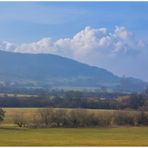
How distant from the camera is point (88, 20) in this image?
1955cm

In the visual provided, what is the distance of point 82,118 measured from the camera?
19703 mm

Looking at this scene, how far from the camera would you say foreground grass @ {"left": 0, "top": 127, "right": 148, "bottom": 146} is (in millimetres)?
17141

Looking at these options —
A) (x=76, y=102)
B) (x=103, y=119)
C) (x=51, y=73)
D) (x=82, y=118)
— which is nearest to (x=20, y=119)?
(x=76, y=102)

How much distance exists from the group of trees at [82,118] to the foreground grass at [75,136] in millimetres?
330

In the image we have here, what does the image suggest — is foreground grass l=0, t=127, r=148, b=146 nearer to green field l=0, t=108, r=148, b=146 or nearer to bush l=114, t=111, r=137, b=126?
green field l=0, t=108, r=148, b=146

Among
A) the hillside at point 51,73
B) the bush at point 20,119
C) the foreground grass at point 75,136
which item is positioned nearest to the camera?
the foreground grass at point 75,136

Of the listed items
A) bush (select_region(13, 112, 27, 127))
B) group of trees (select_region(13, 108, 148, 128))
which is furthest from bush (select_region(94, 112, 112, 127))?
bush (select_region(13, 112, 27, 127))

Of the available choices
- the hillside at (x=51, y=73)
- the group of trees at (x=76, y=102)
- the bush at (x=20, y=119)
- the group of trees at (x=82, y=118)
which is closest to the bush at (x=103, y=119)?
the group of trees at (x=82, y=118)

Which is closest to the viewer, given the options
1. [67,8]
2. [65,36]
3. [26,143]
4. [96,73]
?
[26,143]

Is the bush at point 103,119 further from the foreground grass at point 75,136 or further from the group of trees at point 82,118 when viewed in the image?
the foreground grass at point 75,136

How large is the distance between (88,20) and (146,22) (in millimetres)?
2219

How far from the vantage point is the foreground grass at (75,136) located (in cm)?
1714

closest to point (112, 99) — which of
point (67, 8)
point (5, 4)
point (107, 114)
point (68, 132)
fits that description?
point (107, 114)

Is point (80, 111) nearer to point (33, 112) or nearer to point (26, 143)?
point (33, 112)
